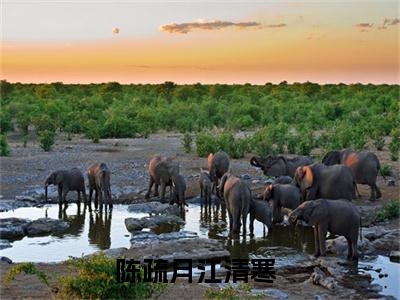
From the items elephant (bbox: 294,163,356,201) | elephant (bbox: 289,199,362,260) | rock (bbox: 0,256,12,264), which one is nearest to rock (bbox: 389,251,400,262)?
elephant (bbox: 289,199,362,260)

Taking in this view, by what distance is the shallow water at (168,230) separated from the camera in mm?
11734

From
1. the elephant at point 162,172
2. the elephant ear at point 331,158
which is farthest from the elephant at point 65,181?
the elephant ear at point 331,158

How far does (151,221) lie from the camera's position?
1447 cm

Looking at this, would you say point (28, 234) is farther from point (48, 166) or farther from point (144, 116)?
point (144, 116)

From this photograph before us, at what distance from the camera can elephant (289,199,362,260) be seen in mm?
11555

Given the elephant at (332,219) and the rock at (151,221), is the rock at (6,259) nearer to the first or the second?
the rock at (151,221)

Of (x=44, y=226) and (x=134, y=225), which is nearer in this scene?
(x=44, y=226)

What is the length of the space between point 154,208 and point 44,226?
9.97 feet

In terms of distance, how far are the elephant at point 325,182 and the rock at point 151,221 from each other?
9.79 ft

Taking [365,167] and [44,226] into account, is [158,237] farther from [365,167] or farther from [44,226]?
[365,167]

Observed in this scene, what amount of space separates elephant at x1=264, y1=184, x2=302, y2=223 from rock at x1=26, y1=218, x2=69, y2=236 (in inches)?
182

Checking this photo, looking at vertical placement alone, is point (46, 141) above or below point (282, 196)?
above

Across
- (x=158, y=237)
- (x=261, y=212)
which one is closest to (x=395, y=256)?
(x=261, y=212)

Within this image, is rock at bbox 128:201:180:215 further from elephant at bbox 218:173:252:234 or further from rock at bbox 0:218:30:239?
rock at bbox 0:218:30:239
